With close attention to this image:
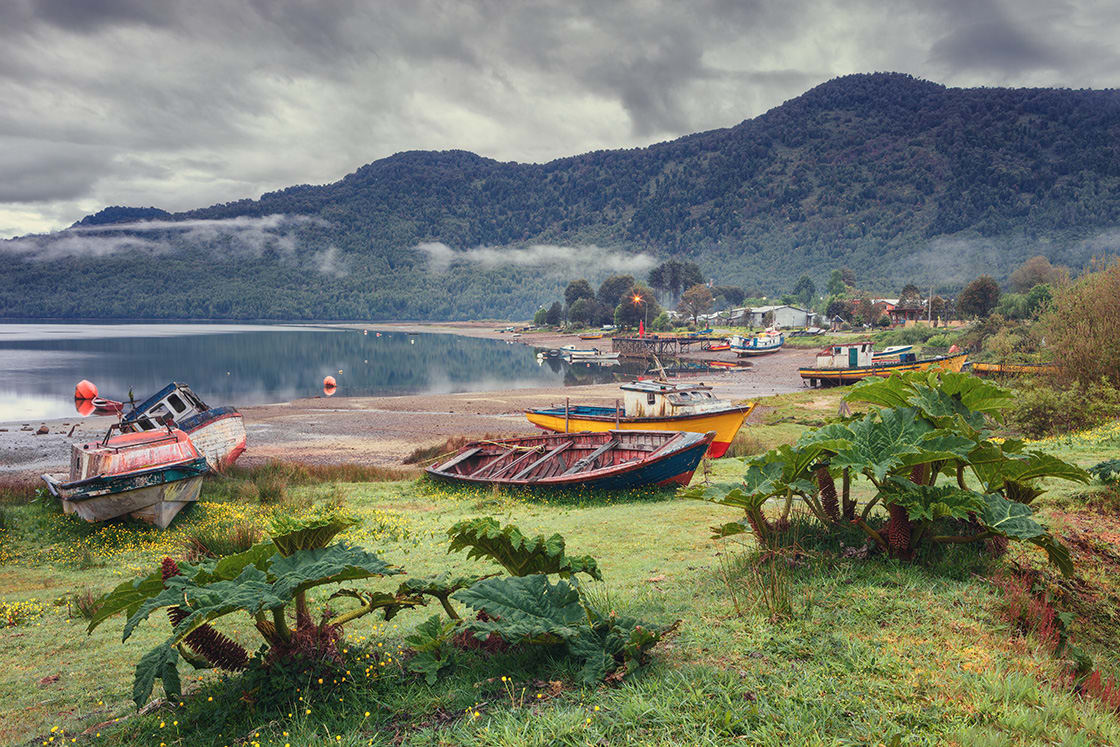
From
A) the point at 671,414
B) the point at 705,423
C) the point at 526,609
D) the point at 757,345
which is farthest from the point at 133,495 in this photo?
the point at 757,345

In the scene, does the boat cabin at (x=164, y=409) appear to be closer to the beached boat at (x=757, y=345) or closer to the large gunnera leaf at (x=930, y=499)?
the large gunnera leaf at (x=930, y=499)

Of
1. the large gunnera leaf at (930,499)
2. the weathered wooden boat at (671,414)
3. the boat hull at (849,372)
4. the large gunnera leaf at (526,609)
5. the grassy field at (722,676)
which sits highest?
the large gunnera leaf at (930,499)

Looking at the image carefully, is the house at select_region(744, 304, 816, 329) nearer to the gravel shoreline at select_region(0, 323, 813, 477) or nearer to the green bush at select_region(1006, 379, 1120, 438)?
the gravel shoreline at select_region(0, 323, 813, 477)

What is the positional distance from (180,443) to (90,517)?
2497 millimetres

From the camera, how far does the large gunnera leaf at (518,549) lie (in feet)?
13.1

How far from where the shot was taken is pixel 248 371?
68438 mm

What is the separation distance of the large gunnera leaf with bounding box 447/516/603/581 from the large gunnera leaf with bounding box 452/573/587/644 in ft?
0.85

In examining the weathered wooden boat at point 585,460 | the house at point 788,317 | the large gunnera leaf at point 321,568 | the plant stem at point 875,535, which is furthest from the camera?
the house at point 788,317

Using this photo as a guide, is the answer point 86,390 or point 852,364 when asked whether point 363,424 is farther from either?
point 852,364

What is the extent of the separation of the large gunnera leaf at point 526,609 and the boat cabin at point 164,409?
18.6 metres

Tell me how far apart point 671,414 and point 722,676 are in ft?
63.8

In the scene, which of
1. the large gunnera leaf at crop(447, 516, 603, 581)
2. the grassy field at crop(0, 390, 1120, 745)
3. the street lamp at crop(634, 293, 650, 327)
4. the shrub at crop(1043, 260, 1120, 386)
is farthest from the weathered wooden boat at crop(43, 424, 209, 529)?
the street lamp at crop(634, 293, 650, 327)

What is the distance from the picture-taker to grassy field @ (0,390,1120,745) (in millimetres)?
3049

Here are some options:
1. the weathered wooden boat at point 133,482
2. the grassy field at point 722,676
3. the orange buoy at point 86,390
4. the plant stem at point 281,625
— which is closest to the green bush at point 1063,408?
the grassy field at point 722,676
